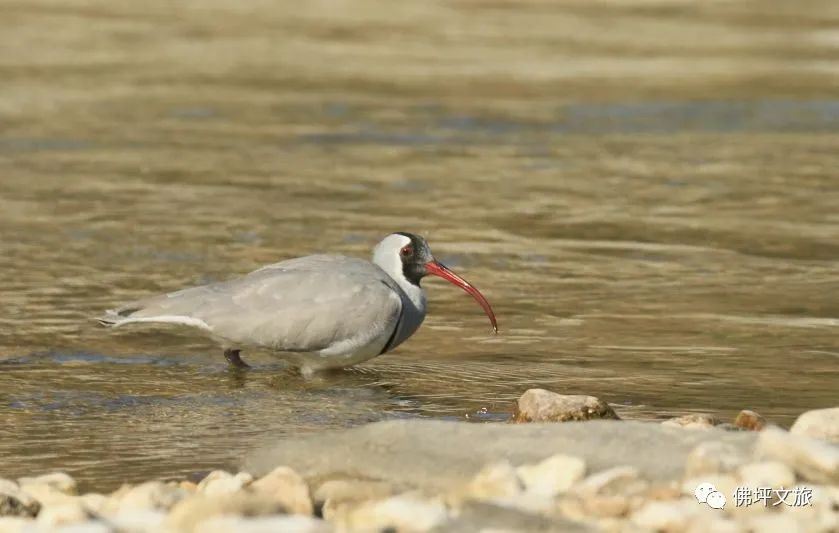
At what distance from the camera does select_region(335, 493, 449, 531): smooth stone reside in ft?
17.6

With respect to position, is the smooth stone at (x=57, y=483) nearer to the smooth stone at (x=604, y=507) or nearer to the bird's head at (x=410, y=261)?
the smooth stone at (x=604, y=507)

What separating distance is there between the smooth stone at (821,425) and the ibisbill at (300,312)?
2.56 metres

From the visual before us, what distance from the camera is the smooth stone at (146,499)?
5836 millimetres

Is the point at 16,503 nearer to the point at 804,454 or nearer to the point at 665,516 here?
the point at 665,516

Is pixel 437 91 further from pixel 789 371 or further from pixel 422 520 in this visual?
pixel 422 520

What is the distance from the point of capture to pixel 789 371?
8633 millimetres

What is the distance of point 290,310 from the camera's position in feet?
27.8

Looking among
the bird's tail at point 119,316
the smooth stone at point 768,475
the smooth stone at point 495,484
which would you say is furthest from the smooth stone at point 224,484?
the bird's tail at point 119,316

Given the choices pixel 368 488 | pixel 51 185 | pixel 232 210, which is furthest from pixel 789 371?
pixel 51 185

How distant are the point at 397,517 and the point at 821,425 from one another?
75.5 inches

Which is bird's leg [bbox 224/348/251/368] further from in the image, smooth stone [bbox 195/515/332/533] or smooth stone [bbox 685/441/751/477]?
smooth stone [bbox 195/515/332/533]

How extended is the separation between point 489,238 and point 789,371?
12.2 ft

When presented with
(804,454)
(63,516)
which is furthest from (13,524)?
(804,454)

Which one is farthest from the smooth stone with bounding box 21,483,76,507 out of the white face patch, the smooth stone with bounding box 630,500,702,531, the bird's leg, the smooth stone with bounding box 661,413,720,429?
the white face patch
